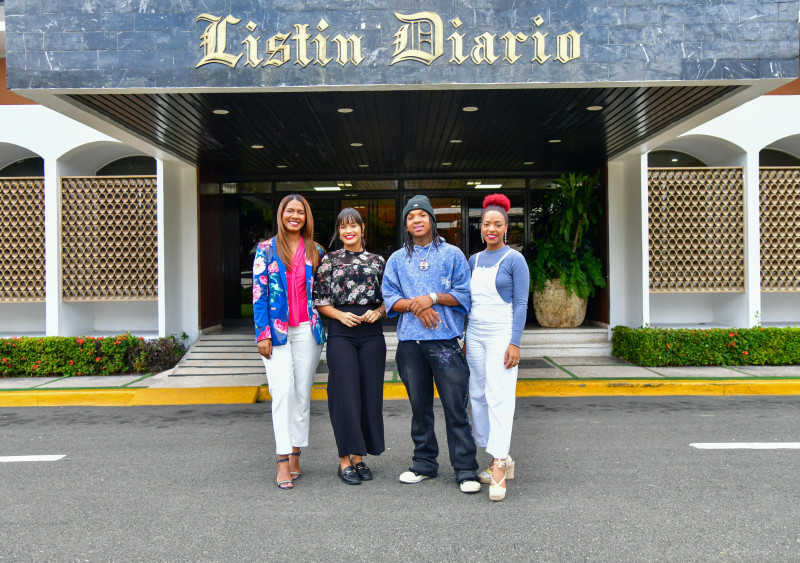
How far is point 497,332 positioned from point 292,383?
1437mm

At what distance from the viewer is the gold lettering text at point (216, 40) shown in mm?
6285

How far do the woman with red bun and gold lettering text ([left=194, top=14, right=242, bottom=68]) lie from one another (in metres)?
3.62

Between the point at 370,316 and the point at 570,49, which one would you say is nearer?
the point at 370,316

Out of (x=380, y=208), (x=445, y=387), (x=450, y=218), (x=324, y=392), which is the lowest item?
(x=324, y=392)

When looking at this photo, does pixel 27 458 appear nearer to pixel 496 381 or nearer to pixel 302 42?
pixel 496 381

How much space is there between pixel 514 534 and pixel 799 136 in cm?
1006

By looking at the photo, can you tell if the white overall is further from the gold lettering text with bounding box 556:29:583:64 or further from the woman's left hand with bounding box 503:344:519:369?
the gold lettering text with bounding box 556:29:583:64

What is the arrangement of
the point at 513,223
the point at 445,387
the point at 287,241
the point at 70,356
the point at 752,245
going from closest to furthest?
1. the point at 445,387
2. the point at 287,241
3. the point at 70,356
4. the point at 752,245
5. the point at 513,223

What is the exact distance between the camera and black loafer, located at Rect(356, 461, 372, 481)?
431cm

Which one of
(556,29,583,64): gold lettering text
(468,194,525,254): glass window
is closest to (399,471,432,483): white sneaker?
(556,29,583,64): gold lettering text

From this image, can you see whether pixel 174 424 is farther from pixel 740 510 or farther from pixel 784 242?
pixel 784 242

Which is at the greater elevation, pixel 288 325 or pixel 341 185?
pixel 341 185

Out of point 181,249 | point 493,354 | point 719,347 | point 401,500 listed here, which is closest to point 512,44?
point 493,354

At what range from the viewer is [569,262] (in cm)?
1071
